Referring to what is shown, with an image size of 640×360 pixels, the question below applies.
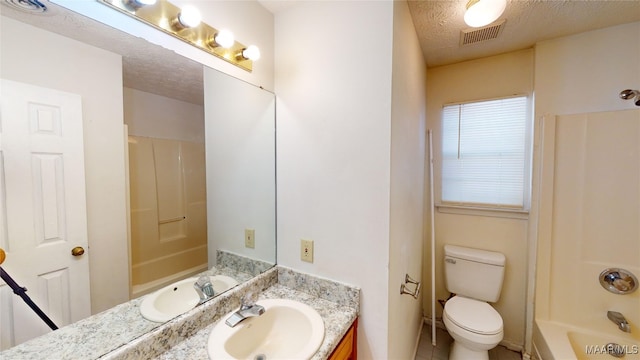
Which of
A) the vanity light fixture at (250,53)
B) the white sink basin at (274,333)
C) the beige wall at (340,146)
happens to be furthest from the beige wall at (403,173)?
the vanity light fixture at (250,53)

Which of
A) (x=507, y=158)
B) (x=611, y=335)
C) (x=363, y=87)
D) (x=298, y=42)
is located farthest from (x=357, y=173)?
(x=611, y=335)

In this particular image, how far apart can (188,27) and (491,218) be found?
7.85 ft

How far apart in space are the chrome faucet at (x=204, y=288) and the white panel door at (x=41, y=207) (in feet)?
1.18

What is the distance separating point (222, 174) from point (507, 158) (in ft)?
6.97

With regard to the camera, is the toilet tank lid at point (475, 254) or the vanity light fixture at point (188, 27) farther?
the toilet tank lid at point (475, 254)

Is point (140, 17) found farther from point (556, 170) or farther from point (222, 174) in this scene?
point (556, 170)

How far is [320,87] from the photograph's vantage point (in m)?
1.25

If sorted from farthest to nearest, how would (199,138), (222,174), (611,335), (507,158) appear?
(507,158) → (611,335) → (222,174) → (199,138)

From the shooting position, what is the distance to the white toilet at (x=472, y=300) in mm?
1614

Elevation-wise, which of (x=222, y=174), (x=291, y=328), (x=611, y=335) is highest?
(x=222, y=174)

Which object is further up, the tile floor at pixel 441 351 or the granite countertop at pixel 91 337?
the granite countertop at pixel 91 337

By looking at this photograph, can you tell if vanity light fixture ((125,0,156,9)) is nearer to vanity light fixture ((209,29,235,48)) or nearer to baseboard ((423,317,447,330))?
vanity light fixture ((209,29,235,48))

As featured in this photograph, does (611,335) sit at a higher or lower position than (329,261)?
lower

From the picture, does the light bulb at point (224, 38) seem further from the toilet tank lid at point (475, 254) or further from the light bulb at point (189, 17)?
the toilet tank lid at point (475, 254)
